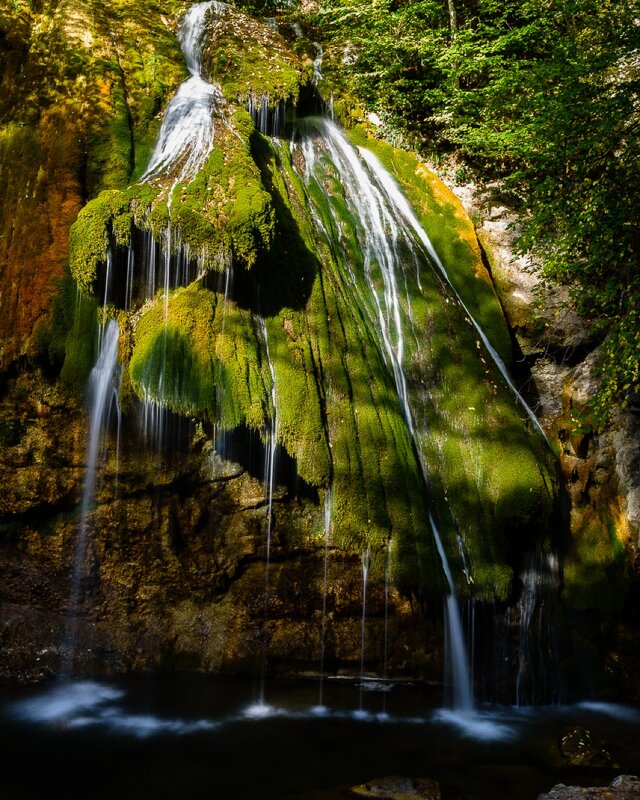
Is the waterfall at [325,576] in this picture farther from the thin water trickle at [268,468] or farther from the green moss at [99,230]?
the green moss at [99,230]

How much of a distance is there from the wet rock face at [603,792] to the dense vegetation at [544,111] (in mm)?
3533

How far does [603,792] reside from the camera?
4.07 meters

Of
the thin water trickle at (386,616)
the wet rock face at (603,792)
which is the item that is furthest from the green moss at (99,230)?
the wet rock face at (603,792)

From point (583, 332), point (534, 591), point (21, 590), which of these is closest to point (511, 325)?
point (583, 332)

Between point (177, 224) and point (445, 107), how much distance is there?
23.7ft

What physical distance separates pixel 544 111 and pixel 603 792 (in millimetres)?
7978

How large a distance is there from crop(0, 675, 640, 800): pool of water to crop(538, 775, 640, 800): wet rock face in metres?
0.48

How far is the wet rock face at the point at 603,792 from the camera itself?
4.00 m

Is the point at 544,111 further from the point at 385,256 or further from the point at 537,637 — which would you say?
the point at 537,637

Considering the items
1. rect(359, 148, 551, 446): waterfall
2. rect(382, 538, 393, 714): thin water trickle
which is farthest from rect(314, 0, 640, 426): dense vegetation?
rect(382, 538, 393, 714): thin water trickle

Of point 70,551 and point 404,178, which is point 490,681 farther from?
point 404,178

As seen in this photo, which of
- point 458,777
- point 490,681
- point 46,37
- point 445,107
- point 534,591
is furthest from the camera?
point 445,107

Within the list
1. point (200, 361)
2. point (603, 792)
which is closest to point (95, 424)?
point (200, 361)

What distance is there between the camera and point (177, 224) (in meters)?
5.98
